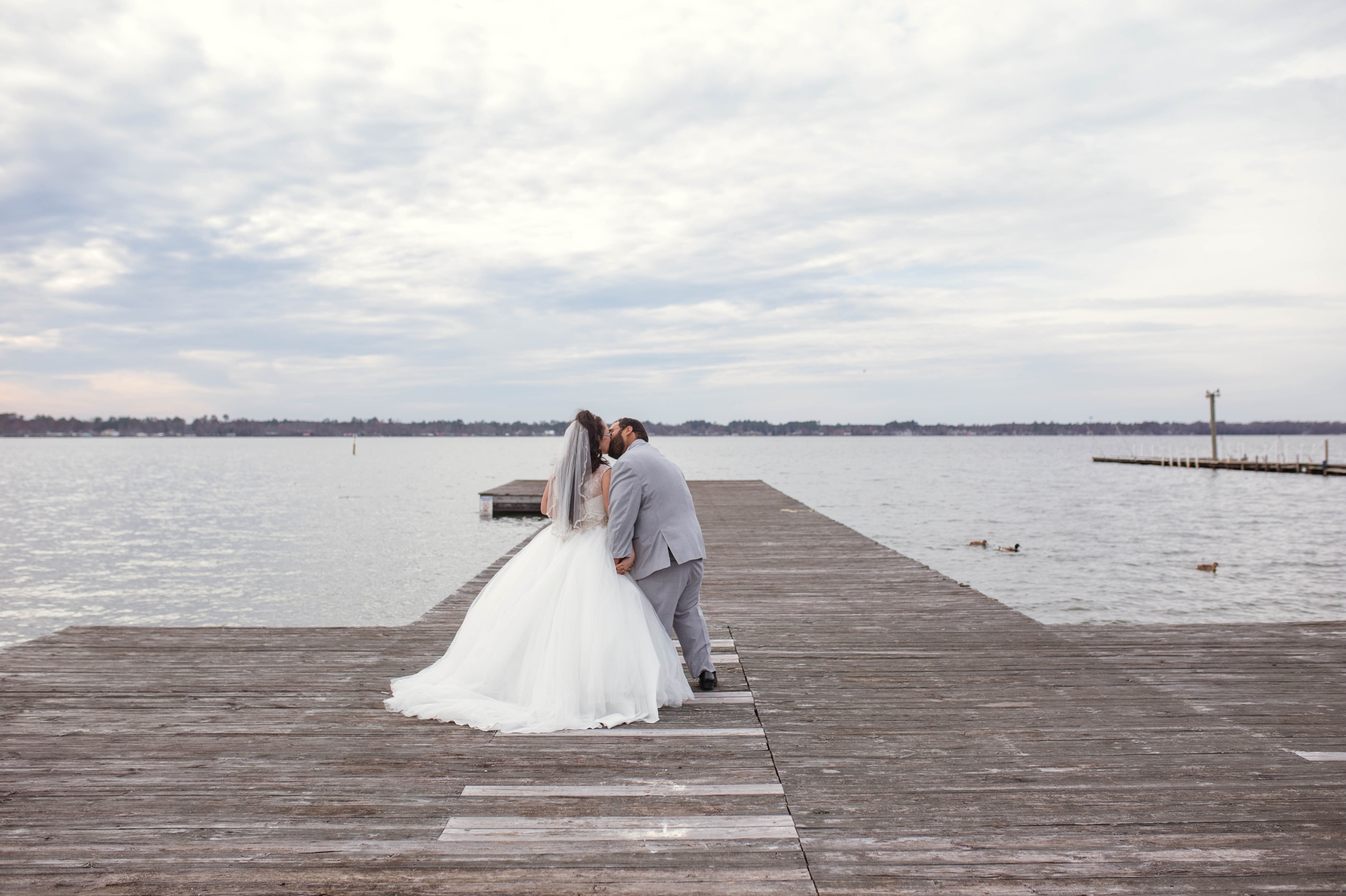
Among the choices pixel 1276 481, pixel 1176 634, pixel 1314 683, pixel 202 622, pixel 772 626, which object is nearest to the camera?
pixel 1314 683

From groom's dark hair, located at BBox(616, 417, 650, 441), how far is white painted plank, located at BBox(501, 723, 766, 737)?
5.72ft

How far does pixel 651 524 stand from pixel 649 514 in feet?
0.20

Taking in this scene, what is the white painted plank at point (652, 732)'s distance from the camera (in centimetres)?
439

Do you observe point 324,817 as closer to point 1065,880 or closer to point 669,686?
point 669,686

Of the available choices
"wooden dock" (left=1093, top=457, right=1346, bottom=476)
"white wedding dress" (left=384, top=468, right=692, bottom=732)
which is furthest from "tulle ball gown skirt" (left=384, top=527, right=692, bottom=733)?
"wooden dock" (left=1093, top=457, right=1346, bottom=476)

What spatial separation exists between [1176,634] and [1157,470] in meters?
75.5

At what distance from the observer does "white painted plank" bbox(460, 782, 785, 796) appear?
362 cm

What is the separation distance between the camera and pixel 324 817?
3.42m

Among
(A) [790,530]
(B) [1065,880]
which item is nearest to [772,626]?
(B) [1065,880]

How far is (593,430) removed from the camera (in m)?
4.99

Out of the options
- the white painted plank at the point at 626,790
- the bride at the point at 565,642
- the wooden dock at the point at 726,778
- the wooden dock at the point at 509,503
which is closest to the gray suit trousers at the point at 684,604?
the bride at the point at 565,642

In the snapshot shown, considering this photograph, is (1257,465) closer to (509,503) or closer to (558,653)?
(509,503)

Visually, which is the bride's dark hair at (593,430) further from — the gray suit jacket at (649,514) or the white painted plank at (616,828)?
the white painted plank at (616,828)

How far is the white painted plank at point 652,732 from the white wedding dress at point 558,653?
47 mm
